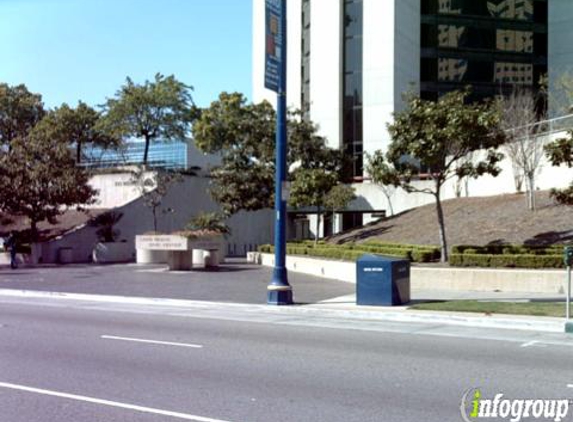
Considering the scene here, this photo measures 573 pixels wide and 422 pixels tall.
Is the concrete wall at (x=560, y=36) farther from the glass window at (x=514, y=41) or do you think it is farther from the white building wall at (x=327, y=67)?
the white building wall at (x=327, y=67)

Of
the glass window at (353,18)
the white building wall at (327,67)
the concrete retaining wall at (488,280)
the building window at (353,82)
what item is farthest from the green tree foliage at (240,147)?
the concrete retaining wall at (488,280)

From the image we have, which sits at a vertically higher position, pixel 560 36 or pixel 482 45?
pixel 560 36

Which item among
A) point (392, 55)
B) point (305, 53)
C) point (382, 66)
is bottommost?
point (382, 66)

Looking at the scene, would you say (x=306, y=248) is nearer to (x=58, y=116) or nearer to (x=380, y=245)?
(x=380, y=245)

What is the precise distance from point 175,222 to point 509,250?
27594mm

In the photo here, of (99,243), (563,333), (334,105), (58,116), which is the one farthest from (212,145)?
(563,333)

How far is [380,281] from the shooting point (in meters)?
17.0

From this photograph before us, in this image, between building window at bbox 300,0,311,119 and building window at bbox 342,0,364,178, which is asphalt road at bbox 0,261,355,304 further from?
building window at bbox 300,0,311,119

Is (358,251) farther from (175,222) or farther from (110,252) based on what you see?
(175,222)

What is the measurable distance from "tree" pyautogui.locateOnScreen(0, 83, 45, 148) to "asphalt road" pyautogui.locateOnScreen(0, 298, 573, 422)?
43.0 m

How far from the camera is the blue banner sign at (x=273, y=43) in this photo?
17.5 metres

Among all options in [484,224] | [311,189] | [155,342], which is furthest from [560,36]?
[155,342]

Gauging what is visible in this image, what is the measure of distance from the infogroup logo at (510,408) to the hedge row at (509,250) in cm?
1371

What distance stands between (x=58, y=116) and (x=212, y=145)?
15.8 metres
